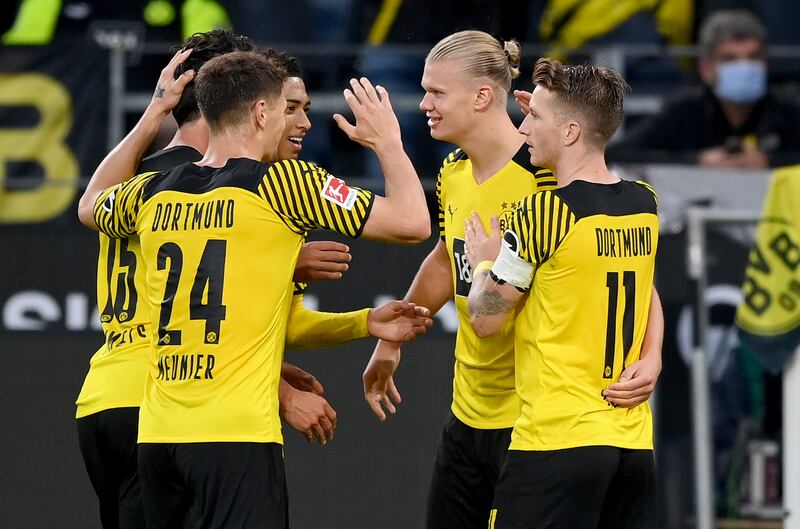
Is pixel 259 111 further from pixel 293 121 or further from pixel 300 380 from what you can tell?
pixel 300 380

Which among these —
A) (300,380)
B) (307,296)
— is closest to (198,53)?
(300,380)

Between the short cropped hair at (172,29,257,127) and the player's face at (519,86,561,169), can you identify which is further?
the short cropped hair at (172,29,257,127)

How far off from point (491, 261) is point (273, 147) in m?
0.82

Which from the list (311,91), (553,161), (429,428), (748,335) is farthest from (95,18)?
(553,161)

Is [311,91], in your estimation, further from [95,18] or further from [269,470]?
[269,470]

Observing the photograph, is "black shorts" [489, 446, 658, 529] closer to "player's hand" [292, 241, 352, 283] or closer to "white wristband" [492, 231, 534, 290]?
"white wristband" [492, 231, 534, 290]

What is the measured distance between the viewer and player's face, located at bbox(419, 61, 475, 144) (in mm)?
4902

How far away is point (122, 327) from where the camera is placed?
189 inches

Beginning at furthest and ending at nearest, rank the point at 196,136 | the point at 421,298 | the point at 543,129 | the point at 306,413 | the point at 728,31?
1. the point at 728,31
2. the point at 421,298
3. the point at 196,136
4. the point at 306,413
5. the point at 543,129

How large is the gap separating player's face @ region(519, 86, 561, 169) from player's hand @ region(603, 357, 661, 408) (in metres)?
0.72

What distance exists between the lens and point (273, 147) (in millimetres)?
4543

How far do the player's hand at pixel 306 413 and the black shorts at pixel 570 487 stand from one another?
2.29 feet

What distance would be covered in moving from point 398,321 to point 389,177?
23.4 inches

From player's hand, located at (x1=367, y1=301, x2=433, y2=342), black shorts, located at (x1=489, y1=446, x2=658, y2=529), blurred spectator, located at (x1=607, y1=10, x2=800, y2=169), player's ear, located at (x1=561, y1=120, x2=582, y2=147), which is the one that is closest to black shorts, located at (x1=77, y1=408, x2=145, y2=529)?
player's hand, located at (x1=367, y1=301, x2=433, y2=342)
